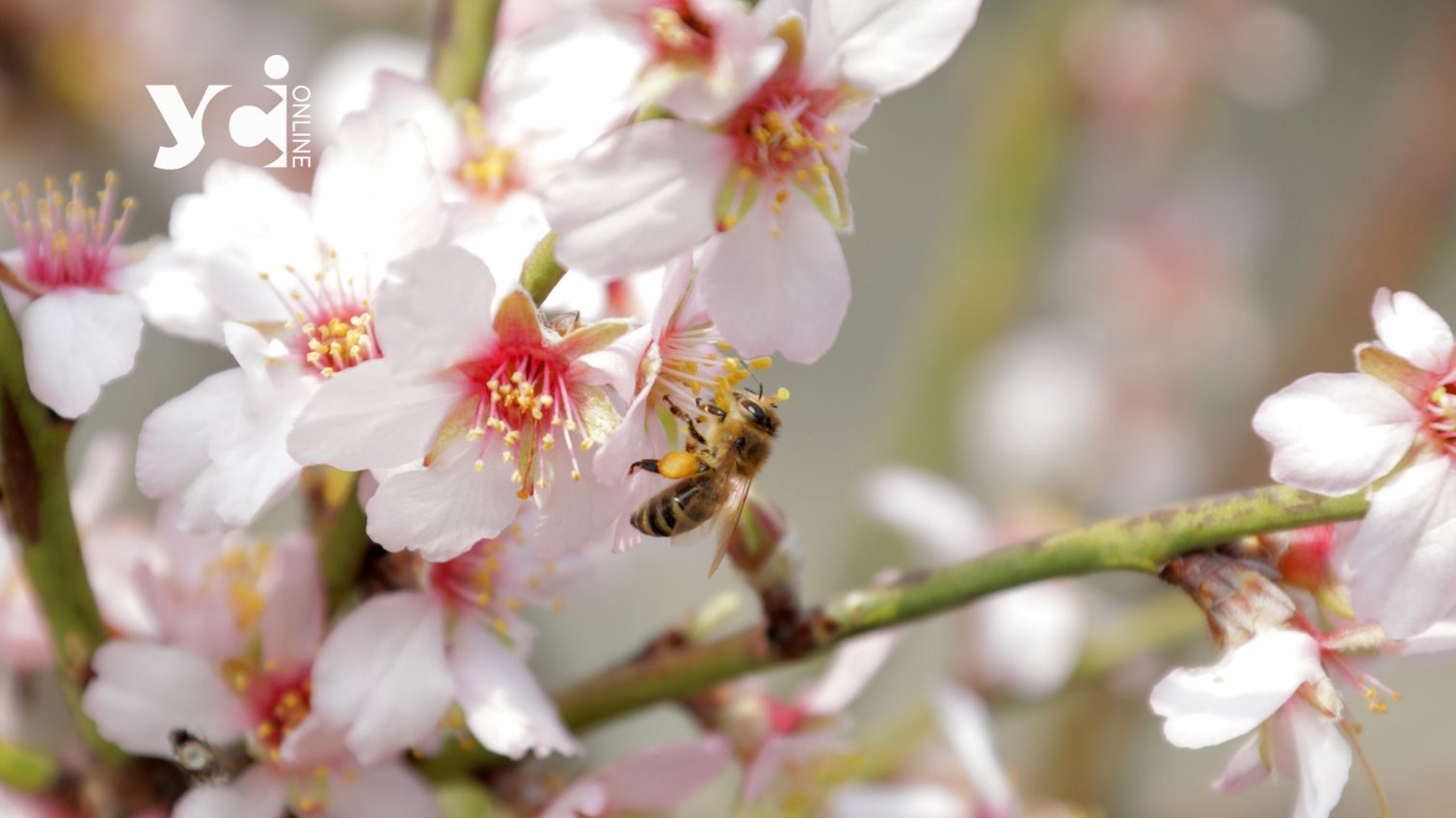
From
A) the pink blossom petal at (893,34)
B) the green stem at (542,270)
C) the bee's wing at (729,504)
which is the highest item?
the pink blossom petal at (893,34)

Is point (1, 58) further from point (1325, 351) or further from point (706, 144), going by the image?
point (1325, 351)

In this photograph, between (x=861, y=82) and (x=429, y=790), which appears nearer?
(x=861, y=82)

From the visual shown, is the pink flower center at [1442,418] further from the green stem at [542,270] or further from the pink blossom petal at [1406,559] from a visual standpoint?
the green stem at [542,270]

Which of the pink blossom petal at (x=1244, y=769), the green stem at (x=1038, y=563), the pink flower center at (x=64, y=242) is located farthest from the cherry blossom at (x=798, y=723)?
the pink flower center at (x=64, y=242)

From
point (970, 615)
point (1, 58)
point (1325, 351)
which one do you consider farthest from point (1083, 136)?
point (1, 58)

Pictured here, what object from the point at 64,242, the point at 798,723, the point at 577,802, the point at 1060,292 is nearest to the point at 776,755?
the point at 798,723

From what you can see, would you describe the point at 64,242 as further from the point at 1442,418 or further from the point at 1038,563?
the point at 1442,418
